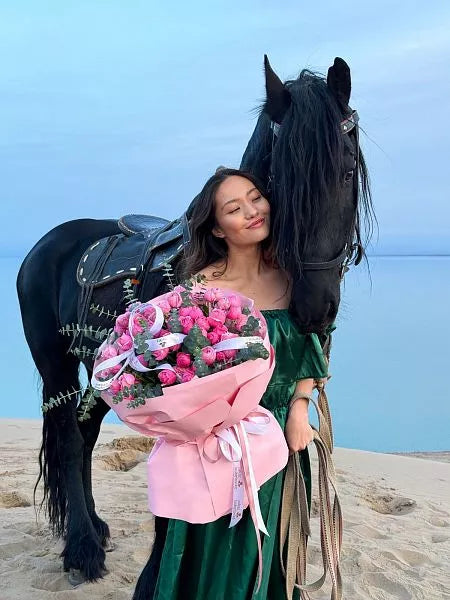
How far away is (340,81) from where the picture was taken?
184 centimetres

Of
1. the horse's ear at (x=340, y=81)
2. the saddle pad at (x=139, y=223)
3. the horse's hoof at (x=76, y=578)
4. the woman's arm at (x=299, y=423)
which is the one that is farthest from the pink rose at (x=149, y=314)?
the horse's hoof at (x=76, y=578)

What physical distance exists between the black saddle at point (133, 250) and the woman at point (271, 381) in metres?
0.19

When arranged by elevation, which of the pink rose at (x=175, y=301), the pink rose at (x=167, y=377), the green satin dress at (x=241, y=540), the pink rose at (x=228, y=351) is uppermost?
the pink rose at (x=175, y=301)

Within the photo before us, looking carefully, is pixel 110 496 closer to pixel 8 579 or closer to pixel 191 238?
pixel 8 579

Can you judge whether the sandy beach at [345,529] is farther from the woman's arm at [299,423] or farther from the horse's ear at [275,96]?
the horse's ear at [275,96]

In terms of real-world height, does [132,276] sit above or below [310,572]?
above

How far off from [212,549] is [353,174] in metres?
1.11

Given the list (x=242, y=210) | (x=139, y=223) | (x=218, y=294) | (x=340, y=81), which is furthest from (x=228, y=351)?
(x=139, y=223)

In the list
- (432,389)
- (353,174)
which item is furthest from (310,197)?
(432,389)

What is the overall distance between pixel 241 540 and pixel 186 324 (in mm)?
687

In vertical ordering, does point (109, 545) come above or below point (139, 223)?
below

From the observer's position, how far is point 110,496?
3.95 meters

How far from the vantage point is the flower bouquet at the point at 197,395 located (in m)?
1.51

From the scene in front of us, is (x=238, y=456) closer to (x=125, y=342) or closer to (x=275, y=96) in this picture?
(x=125, y=342)
